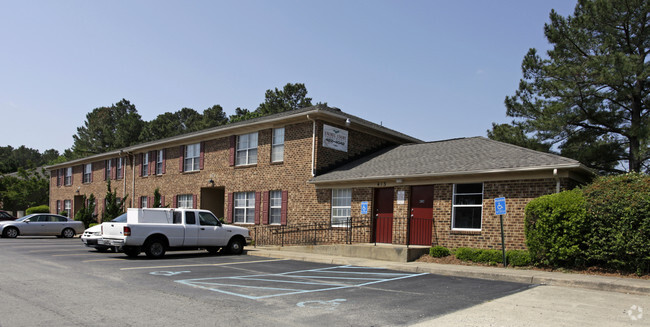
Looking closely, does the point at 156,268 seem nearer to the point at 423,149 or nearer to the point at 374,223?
the point at 374,223

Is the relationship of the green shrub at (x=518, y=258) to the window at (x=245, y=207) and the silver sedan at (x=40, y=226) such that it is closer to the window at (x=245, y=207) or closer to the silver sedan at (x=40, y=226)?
the window at (x=245, y=207)

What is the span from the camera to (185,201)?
92.8ft

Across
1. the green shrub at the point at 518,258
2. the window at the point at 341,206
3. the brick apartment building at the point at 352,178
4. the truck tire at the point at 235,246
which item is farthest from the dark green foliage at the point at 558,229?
the truck tire at the point at 235,246

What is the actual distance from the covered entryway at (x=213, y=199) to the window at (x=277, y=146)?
17.7 feet

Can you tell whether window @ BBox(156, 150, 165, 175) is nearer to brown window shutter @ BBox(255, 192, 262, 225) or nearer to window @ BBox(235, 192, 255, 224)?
window @ BBox(235, 192, 255, 224)

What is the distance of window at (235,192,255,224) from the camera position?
78.2 ft

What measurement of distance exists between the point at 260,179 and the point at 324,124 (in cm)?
460

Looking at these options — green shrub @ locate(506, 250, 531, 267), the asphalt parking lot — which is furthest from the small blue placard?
the asphalt parking lot

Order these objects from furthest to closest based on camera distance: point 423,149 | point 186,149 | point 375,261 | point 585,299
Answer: point 186,149 → point 423,149 → point 375,261 → point 585,299

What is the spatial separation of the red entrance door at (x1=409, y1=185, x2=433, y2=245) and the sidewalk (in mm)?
2499

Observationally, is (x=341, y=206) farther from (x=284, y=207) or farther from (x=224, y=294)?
(x=224, y=294)

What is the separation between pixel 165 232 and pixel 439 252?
903 centimetres

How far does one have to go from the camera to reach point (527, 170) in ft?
46.1

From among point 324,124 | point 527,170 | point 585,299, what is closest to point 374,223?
point 324,124
